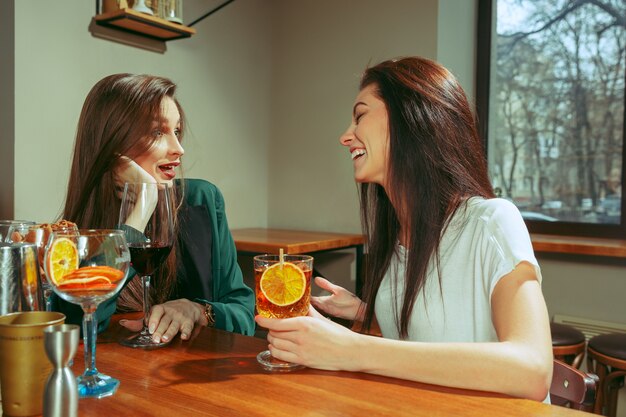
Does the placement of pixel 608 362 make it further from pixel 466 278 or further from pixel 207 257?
pixel 207 257

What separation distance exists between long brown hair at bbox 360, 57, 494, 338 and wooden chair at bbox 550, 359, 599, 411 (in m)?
0.32

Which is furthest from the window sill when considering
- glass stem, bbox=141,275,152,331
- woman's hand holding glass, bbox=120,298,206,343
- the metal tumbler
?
the metal tumbler

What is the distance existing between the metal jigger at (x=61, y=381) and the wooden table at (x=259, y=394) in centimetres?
10

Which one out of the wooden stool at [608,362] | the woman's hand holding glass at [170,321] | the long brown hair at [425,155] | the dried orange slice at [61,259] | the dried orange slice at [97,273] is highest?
the long brown hair at [425,155]

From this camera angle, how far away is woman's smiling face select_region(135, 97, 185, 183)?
1.60 meters

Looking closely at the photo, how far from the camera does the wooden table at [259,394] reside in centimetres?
72

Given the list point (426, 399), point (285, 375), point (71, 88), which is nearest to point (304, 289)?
point (285, 375)

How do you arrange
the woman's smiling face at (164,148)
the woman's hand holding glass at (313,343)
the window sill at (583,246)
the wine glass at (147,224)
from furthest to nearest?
the window sill at (583,246) < the woman's smiling face at (164,148) < the wine glass at (147,224) < the woman's hand holding glass at (313,343)

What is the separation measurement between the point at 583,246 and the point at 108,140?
6.74 feet

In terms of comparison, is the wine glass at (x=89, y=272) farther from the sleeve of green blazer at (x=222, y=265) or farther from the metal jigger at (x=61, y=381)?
the sleeve of green blazer at (x=222, y=265)

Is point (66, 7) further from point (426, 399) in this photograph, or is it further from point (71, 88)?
point (426, 399)

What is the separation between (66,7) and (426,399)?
100 inches

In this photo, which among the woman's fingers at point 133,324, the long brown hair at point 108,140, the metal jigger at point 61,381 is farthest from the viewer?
the long brown hair at point 108,140

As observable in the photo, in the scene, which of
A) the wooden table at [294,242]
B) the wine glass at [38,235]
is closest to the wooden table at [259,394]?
the wine glass at [38,235]
